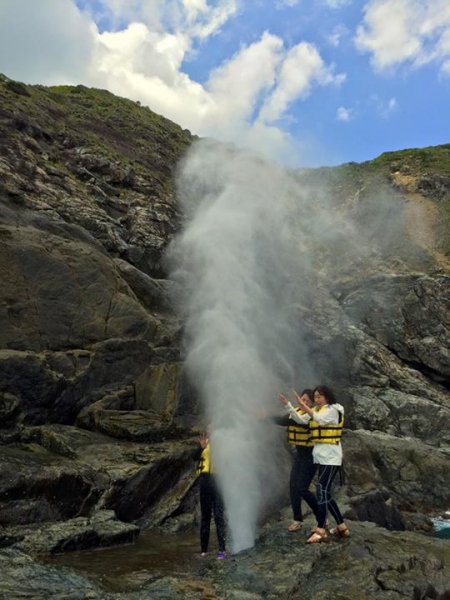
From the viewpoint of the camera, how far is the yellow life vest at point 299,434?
6.96 m

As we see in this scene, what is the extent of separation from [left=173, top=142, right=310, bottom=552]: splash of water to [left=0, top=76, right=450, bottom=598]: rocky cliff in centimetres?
110

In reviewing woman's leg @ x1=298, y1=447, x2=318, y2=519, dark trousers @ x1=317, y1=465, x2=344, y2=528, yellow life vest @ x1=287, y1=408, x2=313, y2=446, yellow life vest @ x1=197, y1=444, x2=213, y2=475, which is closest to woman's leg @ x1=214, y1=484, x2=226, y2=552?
yellow life vest @ x1=197, y1=444, x2=213, y2=475

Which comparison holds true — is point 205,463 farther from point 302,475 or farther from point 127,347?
point 127,347

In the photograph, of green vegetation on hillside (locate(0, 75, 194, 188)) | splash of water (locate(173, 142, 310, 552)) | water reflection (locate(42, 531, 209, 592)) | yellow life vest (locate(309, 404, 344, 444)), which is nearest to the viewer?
water reflection (locate(42, 531, 209, 592))

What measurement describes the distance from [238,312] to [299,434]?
10.6 meters

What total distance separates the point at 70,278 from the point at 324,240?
25.5 metres

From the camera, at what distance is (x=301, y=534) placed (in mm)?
7078

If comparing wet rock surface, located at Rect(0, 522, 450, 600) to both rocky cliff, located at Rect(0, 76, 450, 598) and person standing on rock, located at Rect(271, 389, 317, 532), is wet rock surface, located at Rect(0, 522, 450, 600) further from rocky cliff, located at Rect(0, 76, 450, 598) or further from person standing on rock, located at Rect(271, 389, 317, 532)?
person standing on rock, located at Rect(271, 389, 317, 532)

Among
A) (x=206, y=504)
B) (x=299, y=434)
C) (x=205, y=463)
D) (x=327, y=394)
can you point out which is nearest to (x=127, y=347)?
(x=205, y=463)

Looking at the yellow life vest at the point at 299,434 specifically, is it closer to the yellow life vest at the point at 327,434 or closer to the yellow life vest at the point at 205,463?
the yellow life vest at the point at 327,434

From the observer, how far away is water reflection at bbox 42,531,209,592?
5961 mm

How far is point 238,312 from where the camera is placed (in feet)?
57.5

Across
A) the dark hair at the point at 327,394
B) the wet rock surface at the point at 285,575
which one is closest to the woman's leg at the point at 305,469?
the wet rock surface at the point at 285,575

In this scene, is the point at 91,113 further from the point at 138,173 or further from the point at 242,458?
the point at 242,458
